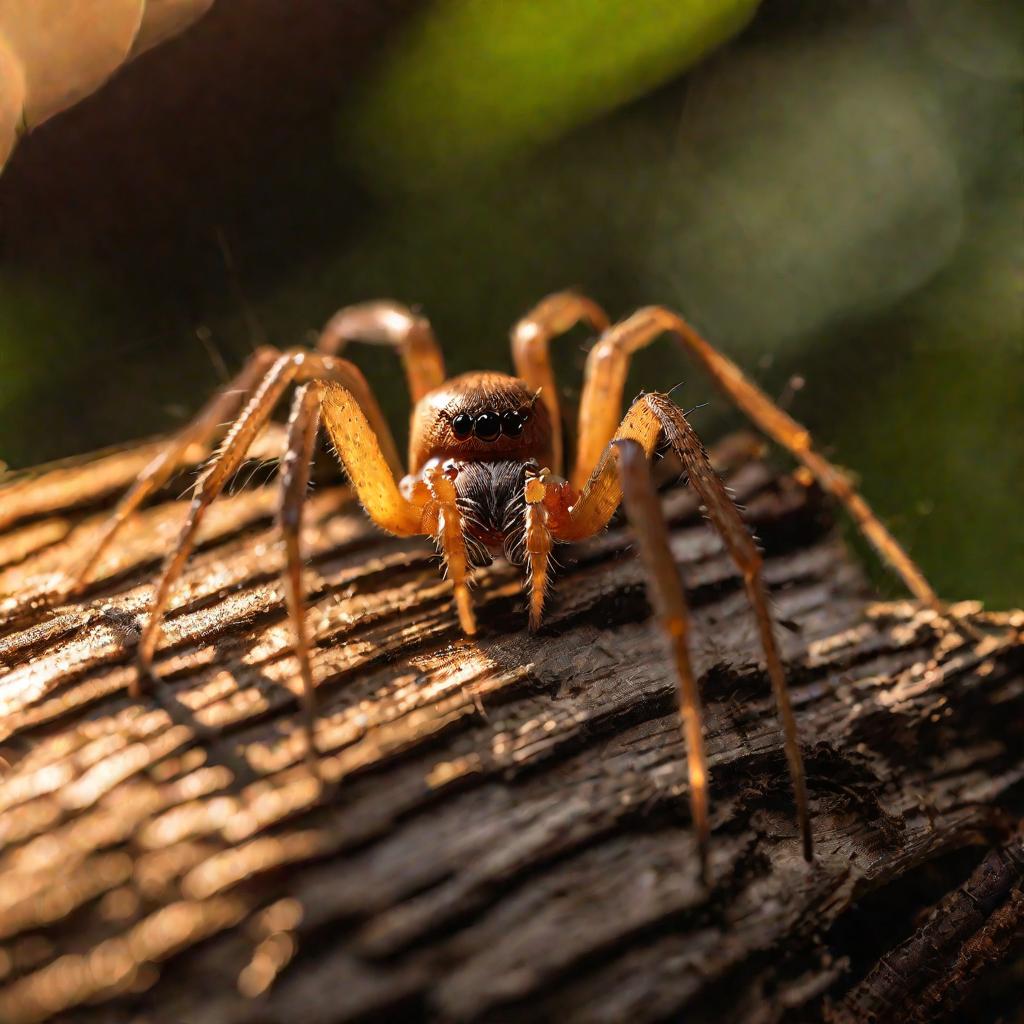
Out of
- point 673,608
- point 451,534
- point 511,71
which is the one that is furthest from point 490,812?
point 511,71

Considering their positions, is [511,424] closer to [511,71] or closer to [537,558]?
[537,558]

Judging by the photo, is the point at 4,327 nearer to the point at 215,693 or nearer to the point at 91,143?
the point at 91,143

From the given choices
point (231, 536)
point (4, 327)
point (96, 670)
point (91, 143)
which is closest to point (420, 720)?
point (96, 670)

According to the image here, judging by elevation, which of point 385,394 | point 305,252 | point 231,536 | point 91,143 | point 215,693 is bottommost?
point 215,693

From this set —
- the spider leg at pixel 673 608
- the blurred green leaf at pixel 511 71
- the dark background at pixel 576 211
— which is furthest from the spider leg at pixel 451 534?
the blurred green leaf at pixel 511 71

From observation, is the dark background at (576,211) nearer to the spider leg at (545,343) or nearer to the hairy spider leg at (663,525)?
the spider leg at (545,343)

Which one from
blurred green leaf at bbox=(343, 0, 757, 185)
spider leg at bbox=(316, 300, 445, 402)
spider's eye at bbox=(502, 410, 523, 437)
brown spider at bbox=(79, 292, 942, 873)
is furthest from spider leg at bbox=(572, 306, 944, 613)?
blurred green leaf at bbox=(343, 0, 757, 185)

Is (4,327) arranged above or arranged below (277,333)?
above
